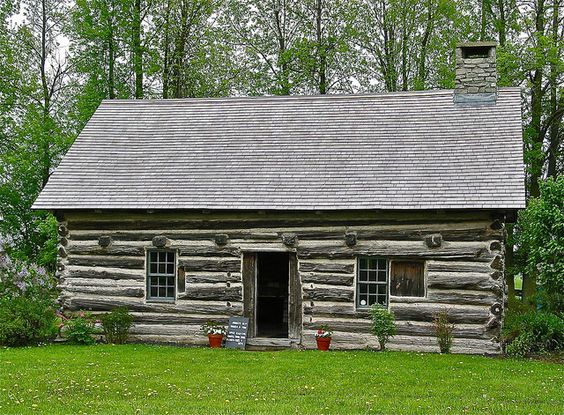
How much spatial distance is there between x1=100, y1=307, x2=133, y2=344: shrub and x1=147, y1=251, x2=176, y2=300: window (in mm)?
757

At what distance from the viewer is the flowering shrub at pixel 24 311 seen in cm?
1584

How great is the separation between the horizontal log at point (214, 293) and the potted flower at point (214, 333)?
0.63 meters

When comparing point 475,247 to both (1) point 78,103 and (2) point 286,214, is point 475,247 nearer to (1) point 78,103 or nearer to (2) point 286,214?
(2) point 286,214

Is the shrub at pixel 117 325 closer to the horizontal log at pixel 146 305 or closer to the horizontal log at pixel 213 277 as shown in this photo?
the horizontal log at pixel 146 305

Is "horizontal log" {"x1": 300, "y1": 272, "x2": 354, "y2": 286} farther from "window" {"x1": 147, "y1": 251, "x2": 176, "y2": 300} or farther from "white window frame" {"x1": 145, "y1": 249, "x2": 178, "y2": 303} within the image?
"window" {"x1": 147, "y1": 251, "x2": 176, "y2": 300}

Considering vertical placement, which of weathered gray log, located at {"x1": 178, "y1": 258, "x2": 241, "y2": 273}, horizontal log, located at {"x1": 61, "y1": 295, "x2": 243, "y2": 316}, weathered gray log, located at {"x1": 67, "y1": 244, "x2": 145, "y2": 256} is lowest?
horizontal log, located at {"x1": 61, "y1": 295, "x2": 243, "y2": 316}

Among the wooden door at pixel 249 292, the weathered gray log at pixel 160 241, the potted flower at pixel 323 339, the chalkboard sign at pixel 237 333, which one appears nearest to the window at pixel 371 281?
the potted flower at pixel 323 339

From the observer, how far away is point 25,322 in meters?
16.0

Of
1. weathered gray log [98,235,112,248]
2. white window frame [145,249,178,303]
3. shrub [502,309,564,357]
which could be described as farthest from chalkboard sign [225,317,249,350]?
shrub [502,309,564,357]

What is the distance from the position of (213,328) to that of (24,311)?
4.27 m

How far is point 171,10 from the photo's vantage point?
30.8 metres

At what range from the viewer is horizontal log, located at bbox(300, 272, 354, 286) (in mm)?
16125

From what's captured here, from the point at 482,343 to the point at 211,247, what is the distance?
6.49 metres

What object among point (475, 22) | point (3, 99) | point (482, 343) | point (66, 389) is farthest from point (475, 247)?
point (3, 99)
